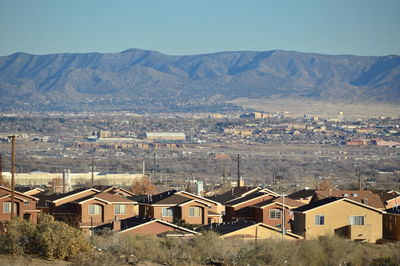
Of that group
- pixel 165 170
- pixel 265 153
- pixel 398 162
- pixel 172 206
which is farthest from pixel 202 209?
pixel 265 153

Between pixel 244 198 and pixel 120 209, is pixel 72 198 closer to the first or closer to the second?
pixel 120 209

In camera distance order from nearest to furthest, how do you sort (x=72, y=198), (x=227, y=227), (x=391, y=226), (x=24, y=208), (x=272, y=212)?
1. (x=227, y=227)
2. (x=391, y=226)
3. (x=272, y=212)
4. (x=24, y=208)
5. (x=72, y=198)

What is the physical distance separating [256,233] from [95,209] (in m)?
12.4

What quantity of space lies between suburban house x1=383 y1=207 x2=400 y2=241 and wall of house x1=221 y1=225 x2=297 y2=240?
635 centimetres

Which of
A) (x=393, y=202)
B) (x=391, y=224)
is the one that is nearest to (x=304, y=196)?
(x=393, y=202)

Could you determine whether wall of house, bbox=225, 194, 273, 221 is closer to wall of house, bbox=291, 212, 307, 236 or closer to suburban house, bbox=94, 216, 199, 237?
wall of house, bbox=291, 212, 307, 236

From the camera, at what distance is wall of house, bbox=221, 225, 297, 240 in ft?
137

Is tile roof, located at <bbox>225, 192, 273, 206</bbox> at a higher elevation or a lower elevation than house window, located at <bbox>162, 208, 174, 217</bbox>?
higher

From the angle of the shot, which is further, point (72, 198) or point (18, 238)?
point (72, 198)

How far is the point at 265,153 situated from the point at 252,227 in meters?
148

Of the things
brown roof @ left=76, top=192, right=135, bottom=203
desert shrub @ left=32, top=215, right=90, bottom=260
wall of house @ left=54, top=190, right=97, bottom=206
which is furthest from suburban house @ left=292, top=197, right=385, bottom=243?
desert shrub @ left=32, top=215, right=90, bottom=260

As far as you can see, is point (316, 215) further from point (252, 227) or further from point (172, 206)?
point (172, 206)

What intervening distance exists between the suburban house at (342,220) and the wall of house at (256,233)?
9.98 feet

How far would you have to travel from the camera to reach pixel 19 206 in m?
51.6
